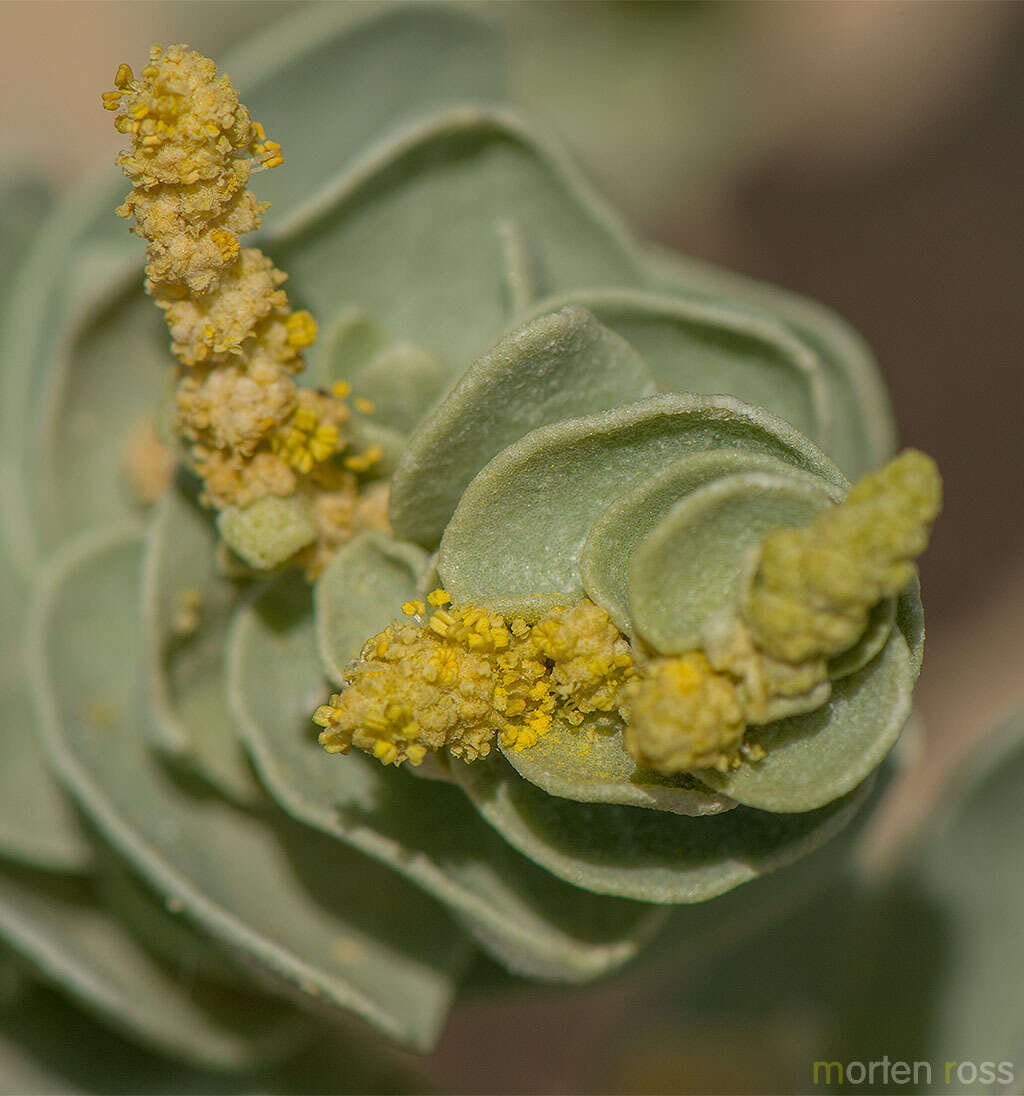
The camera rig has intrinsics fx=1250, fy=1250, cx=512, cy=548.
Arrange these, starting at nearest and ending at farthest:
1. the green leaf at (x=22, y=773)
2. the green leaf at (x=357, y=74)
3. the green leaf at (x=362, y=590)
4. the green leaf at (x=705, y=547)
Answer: the green leaf at (x=705, y=547), the green leaf at (x=362, y=590), the green leaf at (x=22, y=773), the green leaf at (x=357, y=74)

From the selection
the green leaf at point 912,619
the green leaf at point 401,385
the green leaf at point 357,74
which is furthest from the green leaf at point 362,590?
the green leaf at point 357,74

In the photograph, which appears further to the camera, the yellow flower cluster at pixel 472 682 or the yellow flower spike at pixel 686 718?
the yellow flower cluster at pixel 472 682

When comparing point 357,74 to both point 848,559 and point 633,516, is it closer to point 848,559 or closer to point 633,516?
point 633,516

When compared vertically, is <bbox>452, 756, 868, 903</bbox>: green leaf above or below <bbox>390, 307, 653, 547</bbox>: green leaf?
below

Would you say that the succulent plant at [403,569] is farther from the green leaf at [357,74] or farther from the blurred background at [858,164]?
the blurred background at [858,164]

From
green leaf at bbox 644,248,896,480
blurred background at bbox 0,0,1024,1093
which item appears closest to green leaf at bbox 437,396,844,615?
green leaf at bbox 644,248,896,480

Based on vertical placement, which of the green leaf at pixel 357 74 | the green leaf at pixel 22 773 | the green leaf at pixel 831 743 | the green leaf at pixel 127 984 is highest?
the green leaf at pixel 357 74

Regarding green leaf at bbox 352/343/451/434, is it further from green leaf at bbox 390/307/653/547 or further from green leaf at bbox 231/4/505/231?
green leaf at bbox 231/4/505/231
